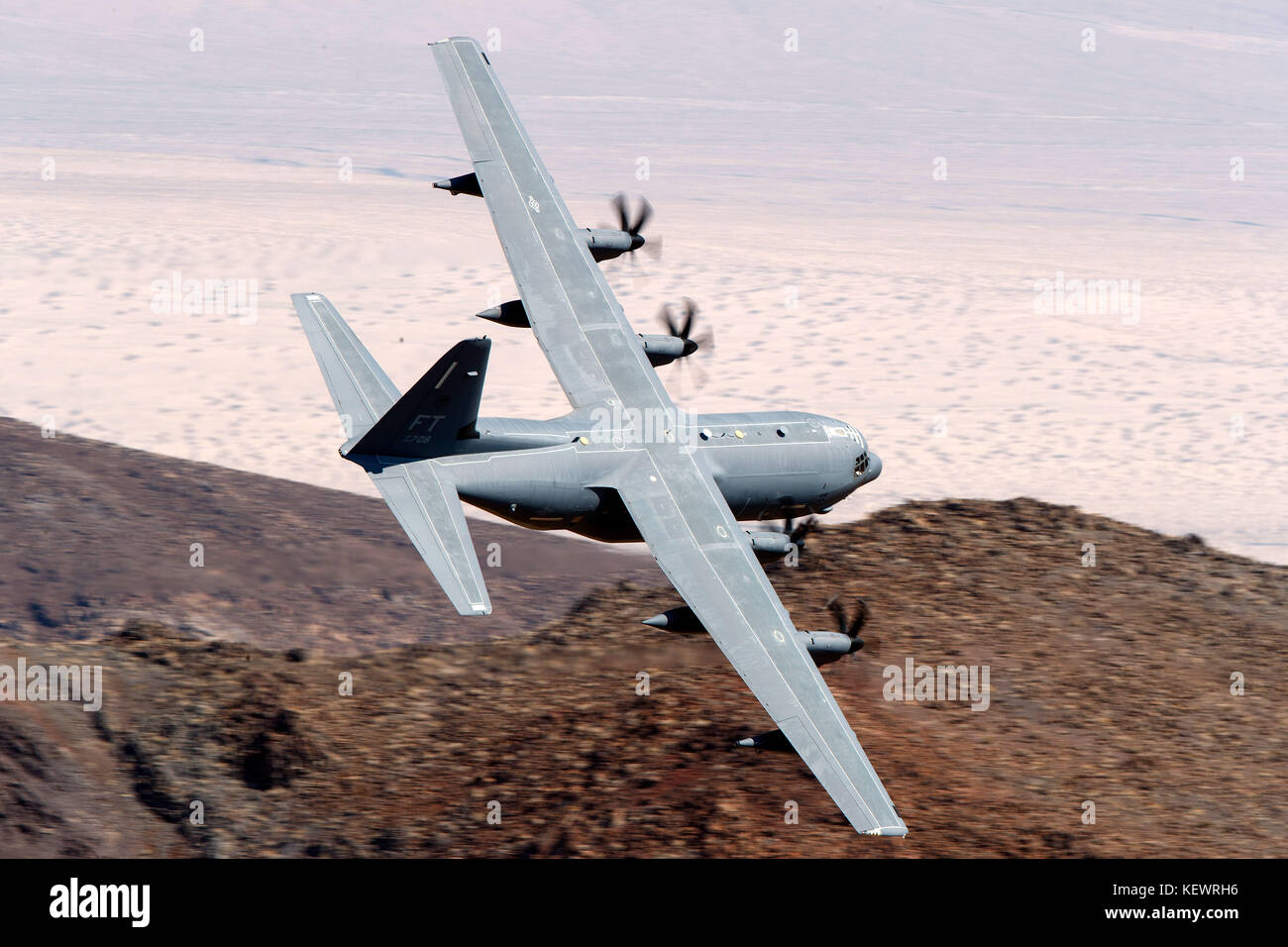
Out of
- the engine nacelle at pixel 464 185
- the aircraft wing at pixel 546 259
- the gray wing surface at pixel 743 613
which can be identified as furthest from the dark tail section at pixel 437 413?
the engine nacelle at pixel 464 185

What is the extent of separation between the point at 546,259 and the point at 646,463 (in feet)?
Answer: 24.7

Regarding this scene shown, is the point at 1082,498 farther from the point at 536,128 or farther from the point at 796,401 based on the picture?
the point at 536,128

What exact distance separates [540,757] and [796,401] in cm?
3978

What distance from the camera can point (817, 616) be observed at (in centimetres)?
3738

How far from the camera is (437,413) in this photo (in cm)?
3125

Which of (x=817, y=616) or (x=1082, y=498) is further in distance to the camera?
(x=1082, y=498)

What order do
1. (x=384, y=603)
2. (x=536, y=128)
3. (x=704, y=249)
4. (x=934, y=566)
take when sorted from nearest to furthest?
(x=934, y=566), (x=384, y=603), (x=704, y=249), (x=536, y=128)

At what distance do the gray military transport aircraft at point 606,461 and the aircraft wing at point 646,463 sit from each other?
0.14ft

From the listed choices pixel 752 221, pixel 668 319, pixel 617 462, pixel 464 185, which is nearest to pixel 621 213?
pixel 668 319

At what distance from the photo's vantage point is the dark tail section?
101ft

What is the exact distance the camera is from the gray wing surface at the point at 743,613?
26.0 meters

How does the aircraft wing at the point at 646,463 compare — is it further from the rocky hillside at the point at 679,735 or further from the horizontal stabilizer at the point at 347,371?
the horizontal stabilizer at the point at 347,371

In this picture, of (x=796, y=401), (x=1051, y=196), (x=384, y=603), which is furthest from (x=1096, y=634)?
(x=1051, y=196)

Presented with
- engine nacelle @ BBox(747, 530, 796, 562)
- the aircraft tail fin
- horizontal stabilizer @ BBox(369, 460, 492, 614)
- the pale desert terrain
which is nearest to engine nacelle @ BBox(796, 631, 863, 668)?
engine nacelle @ BBox(747, 530, 796, 562)
